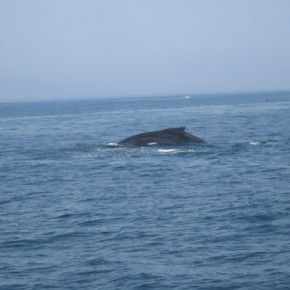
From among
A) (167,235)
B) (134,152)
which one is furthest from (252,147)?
(167,235)

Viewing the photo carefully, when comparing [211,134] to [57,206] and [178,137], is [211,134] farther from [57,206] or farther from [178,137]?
[57,206]

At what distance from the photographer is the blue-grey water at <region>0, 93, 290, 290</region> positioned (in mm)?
17984

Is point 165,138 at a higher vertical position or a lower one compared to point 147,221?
higher

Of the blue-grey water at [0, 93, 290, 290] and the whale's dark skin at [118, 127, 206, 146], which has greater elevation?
the whale's dark skin at [118, 127, 206, 146]

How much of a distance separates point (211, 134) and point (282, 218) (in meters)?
38.9

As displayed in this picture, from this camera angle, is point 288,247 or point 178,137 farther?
point 178,137

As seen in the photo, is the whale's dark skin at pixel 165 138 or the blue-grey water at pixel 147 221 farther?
the whale's dark skin at pixel 165 138

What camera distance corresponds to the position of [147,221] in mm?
24125

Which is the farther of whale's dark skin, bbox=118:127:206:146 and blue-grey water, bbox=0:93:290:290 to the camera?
whale's dark skin, bbox=118:127:206:146

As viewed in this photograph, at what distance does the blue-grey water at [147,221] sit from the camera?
18.0m

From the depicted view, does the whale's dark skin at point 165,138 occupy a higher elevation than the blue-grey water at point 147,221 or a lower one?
higher

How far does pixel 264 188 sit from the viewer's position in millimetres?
30188

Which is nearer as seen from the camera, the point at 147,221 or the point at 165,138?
the point at 147,221

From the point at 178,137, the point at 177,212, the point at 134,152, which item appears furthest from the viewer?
the point at 178,137
